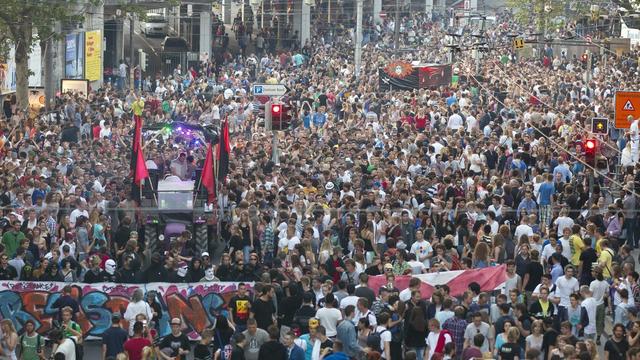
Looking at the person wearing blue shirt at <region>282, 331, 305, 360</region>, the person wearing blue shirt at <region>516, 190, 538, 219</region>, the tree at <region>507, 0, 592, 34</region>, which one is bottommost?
the person wearing blue shirt at <region>282, 331, 305, 360</region>

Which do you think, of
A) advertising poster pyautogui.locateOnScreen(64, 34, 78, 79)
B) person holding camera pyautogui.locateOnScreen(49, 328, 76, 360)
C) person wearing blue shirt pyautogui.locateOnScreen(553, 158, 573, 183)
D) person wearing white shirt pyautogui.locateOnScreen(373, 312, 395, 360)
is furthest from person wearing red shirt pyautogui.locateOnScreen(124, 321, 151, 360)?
advertising poster pyautogui.locateOnScreen(64, 34, 78, 79)

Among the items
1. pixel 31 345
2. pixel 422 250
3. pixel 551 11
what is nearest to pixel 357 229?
pixel 422 250

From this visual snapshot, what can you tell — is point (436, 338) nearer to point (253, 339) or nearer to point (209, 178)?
point (253, 339)

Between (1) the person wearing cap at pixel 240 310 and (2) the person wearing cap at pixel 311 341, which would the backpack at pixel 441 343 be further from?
(1) the person wearing cap at pixel 240 310

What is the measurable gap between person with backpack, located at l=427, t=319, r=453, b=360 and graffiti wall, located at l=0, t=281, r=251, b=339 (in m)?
3.75

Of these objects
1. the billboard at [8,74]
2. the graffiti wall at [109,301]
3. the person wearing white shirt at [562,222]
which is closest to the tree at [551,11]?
the billboard at [8,74]

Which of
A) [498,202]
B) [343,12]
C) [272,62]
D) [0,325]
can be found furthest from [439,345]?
[343,12]

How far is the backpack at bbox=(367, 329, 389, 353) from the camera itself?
18.7m

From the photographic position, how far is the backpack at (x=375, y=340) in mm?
18719

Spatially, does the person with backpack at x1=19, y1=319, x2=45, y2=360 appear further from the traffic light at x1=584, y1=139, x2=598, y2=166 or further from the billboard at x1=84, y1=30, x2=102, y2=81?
the billboard at x1=84, y1=30, x2=102, y2=81

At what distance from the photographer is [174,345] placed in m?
19.1

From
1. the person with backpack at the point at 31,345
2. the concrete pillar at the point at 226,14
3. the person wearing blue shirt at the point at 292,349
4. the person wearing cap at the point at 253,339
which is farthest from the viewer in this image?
the concrete pillar at the point at 226,14

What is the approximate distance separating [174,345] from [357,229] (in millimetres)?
7282

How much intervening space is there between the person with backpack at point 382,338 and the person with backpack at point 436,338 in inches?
18.4
